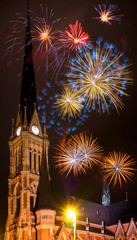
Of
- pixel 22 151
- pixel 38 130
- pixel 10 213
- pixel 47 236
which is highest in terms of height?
pixel 38 130

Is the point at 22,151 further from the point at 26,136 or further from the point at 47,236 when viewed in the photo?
the point at 47,236

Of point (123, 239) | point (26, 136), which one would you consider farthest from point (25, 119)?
point (123, 239)

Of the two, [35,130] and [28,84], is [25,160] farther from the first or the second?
[28,84]

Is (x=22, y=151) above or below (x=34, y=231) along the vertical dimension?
above

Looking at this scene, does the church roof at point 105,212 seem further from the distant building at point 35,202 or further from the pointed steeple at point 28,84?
the pointed steeple at point 28,84

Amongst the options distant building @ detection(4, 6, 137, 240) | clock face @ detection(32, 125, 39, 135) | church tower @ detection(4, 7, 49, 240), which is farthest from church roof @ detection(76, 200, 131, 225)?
clock face @ detection(32, 125, 39, 135)

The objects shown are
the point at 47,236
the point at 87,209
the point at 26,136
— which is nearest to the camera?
the point at 47,236

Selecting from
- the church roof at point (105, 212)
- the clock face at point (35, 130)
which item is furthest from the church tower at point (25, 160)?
the church roof at point (105, 212)

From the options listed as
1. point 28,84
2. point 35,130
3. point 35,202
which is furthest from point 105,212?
point 28,84
